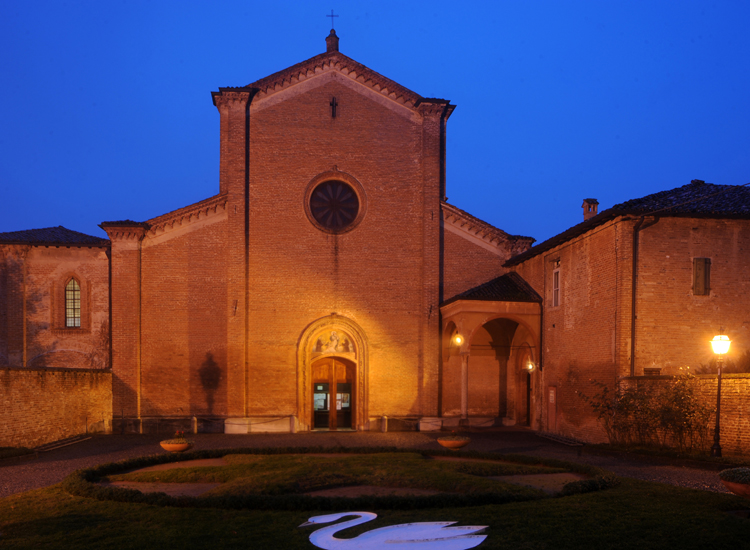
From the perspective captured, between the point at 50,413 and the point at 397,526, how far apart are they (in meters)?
14.6

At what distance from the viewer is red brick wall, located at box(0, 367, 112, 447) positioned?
1653cm

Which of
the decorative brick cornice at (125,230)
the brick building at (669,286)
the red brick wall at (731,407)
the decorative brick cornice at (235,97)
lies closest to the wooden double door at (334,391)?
the decorative brick cornice at (125,230)

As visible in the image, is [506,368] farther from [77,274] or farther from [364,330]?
[77,274]

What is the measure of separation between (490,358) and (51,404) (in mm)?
15827

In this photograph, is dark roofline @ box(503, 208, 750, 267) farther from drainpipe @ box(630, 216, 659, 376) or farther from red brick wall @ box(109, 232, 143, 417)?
red brick wall @ box(109, 232, 143, 417)

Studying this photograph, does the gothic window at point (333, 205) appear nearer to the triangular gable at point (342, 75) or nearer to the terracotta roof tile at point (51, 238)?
the triangular gable at point (342, 75)

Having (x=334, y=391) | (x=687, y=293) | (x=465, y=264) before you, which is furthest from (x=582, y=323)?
(x=334, y=391)

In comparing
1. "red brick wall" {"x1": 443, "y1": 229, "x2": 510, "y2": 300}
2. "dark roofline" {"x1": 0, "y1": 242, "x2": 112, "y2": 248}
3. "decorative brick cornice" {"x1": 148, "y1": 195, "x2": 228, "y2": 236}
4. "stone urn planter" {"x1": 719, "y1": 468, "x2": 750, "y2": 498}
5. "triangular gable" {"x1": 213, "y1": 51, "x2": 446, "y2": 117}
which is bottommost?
"stone urn planter" {"x1": 719, "y1": 468, "x2": 750, "y2": 498}

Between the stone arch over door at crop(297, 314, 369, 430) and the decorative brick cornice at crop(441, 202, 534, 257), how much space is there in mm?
5734

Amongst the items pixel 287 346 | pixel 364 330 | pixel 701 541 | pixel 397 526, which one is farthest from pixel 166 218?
pixel 701 541

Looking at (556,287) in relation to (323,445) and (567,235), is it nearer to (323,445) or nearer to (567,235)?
(567,235)

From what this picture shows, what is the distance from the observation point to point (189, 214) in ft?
74.7

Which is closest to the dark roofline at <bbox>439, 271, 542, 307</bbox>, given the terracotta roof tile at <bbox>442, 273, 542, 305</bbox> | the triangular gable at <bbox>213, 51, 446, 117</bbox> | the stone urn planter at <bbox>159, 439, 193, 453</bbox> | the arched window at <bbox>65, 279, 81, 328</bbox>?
the terracotta roof tile at <bbox>442, 273, 542, 305</bbox>

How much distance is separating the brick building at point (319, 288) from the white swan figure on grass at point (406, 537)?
13.3 m
